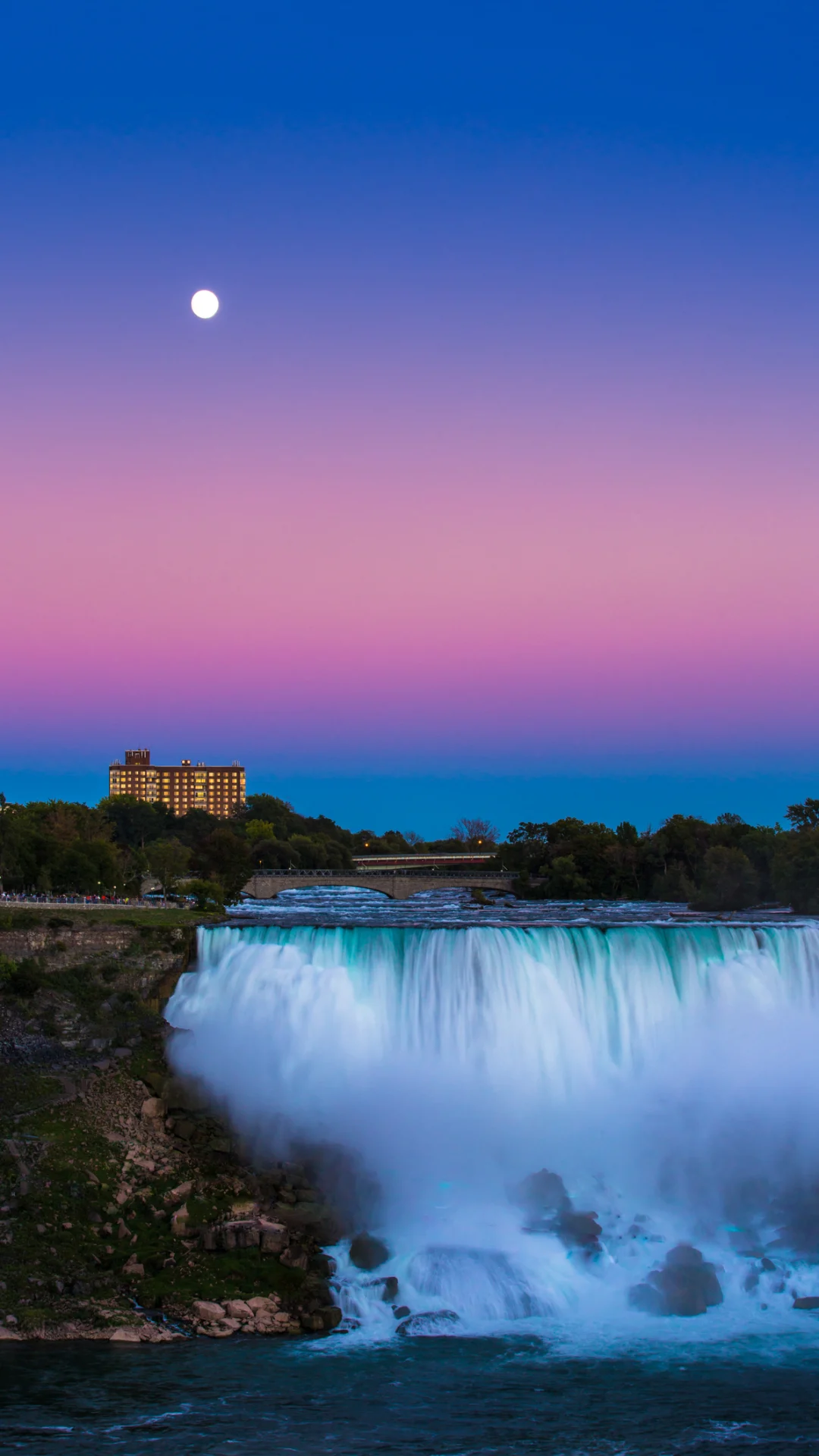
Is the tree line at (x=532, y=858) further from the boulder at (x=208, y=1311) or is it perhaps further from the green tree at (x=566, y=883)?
the boulder at (x=208, y=1311)

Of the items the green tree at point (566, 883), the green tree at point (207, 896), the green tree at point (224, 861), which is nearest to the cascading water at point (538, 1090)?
the green tree at point (207, 896)

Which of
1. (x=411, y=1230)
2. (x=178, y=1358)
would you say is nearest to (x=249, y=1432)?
(x=178, y=1358)

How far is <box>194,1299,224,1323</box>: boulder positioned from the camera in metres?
22.8

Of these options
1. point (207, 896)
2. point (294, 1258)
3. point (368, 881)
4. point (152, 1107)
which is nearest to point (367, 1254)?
point (294, 1258)

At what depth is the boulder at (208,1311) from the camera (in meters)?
22.8

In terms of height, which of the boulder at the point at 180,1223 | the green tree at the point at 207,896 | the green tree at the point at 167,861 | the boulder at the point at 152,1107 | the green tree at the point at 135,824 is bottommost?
the boulder at the point at 180,1223

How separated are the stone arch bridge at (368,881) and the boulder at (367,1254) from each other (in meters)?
62.4

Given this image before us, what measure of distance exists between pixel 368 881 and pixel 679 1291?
219ft

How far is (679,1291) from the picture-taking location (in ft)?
80.0

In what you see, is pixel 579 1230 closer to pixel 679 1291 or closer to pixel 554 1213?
pixel 554 1213

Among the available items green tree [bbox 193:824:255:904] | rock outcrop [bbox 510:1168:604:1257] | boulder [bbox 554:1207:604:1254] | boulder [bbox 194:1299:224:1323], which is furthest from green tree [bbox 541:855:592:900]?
boulder [bbox 194:1299:224:1323]

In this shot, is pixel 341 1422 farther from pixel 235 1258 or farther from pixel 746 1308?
pixel 746 1308

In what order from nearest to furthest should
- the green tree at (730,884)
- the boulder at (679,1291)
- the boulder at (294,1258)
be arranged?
the boulder at (679,1291), the boulder at (294,1258), the green tree at (730,884)

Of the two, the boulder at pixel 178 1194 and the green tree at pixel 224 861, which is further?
the green tree at pixel 224 861
